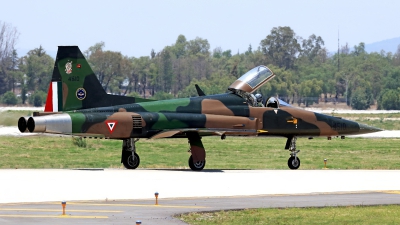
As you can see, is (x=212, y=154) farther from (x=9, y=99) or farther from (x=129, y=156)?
(x=9, y=99)

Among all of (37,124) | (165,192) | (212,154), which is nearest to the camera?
(165,192)

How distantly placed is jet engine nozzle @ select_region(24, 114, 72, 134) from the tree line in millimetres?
88725

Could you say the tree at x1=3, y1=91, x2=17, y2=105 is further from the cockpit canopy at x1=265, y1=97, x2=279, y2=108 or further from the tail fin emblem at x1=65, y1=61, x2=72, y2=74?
the tail fin emblem at x1=65, y1=61, x2=72, y2=74

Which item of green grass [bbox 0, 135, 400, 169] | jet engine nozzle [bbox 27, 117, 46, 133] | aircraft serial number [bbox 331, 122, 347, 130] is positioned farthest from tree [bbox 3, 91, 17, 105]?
jet engine nozzle [bbox 27, 117, 46, 133]

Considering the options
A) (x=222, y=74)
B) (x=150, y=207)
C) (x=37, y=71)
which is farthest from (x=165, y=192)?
(x=222, y=74)

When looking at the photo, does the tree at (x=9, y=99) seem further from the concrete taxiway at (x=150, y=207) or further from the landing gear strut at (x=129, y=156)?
the concrete taxiway at (x=150, y=207)

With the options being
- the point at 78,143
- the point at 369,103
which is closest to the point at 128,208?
the point at 78,143

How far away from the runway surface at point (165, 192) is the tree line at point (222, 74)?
88.5 metres

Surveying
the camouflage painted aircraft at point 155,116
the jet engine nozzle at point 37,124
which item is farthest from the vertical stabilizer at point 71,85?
the jet engine nozzle at point 37,124

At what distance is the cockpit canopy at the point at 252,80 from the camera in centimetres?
3023

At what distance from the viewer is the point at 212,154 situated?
40.8 metres

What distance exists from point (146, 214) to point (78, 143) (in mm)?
26763

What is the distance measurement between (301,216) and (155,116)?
11.1m

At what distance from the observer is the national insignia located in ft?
90.4
